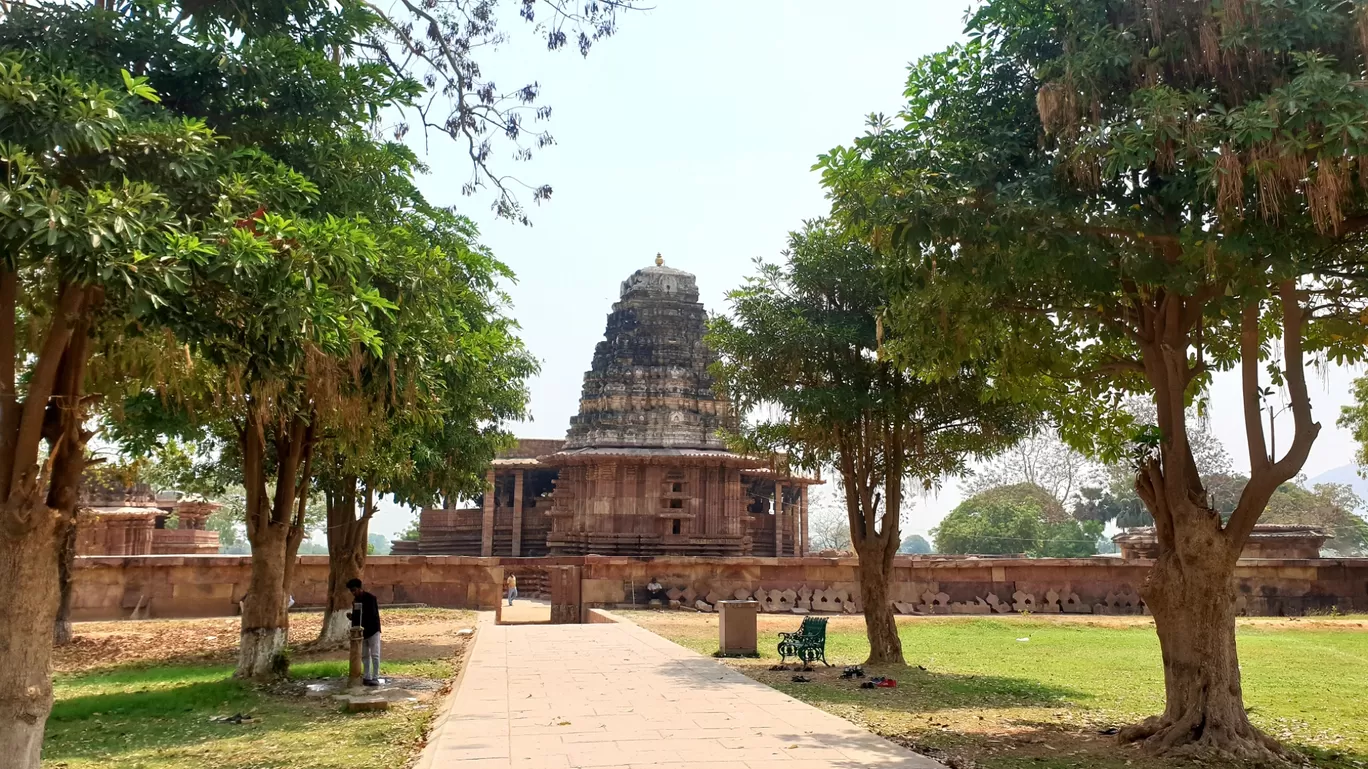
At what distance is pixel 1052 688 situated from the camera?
1300 cm

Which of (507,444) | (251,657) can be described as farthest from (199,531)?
(251,657)

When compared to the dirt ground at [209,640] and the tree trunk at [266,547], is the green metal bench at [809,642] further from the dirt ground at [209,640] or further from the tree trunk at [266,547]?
the tree trunk at [266,547]

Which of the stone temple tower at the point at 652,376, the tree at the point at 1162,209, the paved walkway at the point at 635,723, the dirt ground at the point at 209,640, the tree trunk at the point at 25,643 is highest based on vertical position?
the stone temple tower at the point at 652,376

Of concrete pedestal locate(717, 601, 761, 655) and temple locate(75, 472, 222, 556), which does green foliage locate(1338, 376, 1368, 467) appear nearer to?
concrete pedestal locate(717, 601, 761, 655)

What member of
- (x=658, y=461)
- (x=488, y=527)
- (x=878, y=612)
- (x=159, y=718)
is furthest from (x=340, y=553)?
(x=488, y=527)

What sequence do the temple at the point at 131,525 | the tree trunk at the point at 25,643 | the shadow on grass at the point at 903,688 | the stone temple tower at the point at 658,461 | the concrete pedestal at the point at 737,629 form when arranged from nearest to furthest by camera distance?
the tree trunk at the point at 25,643 → the shadow on grass at the point at 903,688 → the concrete pedestal at the point at 737,629 → the temple at the point at 131,525 → the stone temple tower at the point at 658,461

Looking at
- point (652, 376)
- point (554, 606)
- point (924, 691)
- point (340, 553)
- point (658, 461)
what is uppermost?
point (652, 376)

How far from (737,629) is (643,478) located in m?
20.7

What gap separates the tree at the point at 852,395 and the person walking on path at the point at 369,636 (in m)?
6.80

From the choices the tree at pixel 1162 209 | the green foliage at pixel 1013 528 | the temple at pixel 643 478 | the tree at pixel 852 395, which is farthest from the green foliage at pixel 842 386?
the green foliage at pixel 1013 528

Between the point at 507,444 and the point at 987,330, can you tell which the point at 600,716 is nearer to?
the point at 987,330

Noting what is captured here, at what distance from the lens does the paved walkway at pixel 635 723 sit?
727 cm

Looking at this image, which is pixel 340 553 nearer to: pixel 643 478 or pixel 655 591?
pixel 655 591

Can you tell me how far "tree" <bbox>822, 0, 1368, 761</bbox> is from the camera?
24.6ft
